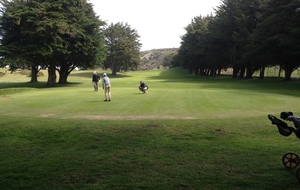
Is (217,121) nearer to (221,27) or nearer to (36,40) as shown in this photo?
(36,40)

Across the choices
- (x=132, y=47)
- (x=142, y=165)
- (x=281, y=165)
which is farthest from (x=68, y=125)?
(x=132, y=47)

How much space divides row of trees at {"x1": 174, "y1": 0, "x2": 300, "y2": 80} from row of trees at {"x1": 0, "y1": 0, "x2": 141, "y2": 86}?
81.0 ft

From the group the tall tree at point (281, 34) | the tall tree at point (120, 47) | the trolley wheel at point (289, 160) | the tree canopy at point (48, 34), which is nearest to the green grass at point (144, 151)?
the trolley wheel at point (289, 160)

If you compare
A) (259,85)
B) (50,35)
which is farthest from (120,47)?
(259,85)

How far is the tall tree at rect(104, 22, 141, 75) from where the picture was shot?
8519cm

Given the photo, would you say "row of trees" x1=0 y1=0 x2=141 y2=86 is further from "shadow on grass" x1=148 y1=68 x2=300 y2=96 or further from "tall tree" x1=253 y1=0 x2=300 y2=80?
"tall tree" x1=253 y1=0 x2=300 y2=80

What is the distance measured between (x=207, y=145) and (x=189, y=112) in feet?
18.1

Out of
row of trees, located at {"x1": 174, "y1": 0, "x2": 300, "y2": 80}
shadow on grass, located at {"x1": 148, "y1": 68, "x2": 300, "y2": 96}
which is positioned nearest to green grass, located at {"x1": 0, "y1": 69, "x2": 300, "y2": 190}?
shadow on grass, located at {"x1": 148, "y1": 68, "x2": 300, "y2": 96}

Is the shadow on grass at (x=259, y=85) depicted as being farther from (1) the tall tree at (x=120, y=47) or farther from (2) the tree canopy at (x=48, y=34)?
(1) the tall tree at (x=120, y=47)

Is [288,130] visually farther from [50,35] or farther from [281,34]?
[50,35]

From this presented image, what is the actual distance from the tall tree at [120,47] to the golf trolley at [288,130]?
260 ft

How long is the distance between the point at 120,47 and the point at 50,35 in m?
44.2

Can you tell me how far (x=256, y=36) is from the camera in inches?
1704

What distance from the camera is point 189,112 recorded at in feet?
46.0
